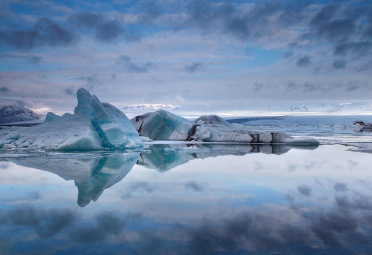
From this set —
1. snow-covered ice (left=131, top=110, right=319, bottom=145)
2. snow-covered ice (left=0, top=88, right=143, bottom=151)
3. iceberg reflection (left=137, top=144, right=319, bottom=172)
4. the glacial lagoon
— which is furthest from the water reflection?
snow-covered ice (left=131, top=110, right=319, bottom=145)

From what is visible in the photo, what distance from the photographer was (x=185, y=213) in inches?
106

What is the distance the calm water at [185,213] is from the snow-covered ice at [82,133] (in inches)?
161

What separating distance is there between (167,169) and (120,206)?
253 cm

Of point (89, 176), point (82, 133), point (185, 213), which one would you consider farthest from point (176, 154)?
point (185, 213)

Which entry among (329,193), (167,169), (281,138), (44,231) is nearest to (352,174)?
(329,193)

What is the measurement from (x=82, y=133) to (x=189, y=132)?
6.59 m

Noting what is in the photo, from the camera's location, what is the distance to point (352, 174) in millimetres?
4770

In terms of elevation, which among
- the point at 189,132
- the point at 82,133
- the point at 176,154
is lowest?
the point at 176,154

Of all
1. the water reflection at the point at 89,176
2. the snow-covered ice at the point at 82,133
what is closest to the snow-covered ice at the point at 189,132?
the snow-covered ice at the point at 82,133

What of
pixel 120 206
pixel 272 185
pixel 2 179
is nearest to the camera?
pixel 120 206

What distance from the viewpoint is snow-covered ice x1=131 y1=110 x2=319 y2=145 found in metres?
13.1

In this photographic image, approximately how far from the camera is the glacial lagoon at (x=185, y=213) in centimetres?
199

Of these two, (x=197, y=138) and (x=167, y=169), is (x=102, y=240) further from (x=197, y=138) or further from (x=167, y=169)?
(x=197, y=138)

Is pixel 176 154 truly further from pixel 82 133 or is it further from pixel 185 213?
pixel 185 213
